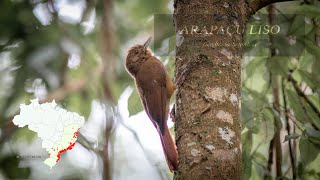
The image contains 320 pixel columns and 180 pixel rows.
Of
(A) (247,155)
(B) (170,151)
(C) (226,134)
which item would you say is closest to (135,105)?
(A) (247,155)

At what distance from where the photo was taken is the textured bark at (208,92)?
142cm

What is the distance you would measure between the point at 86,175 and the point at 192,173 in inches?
36.7

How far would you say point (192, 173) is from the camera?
1.41 metres

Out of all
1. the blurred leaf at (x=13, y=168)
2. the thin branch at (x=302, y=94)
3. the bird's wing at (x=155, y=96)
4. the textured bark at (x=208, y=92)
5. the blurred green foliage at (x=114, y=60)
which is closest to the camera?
the textured bark at (x=208, y=92)

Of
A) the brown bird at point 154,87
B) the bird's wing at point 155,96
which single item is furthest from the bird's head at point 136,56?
the bird's wing at point 155,96

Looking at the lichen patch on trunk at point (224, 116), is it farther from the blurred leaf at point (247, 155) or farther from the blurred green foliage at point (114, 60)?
the blurred leaf at point (247, 155)

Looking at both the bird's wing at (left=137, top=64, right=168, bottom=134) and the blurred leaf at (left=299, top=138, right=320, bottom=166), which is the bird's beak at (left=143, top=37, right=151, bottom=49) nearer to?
the bird's wing at (left=137, top=64, right=168, bottom=134)

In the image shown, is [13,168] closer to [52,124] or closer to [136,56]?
[52,124]

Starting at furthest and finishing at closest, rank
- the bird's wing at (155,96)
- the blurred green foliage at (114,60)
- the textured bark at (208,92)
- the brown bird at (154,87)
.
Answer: the blurred green foliage at (114,60)
the bird's wing at (155,96)
the brown bird at (154,87)
the textured bark at (208,92)

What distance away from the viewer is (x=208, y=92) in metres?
1.51

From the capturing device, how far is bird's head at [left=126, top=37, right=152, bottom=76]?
2.30 metres

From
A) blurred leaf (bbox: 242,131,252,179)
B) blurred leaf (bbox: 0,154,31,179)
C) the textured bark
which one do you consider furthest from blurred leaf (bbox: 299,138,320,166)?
blurred leaf (bbox: 0,154,31,179)

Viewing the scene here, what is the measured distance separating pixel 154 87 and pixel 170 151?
537mm

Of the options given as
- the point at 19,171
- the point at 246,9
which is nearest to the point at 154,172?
the point at 19,171
